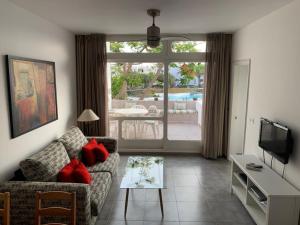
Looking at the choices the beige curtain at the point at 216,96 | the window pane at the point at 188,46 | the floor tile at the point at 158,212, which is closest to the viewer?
Answer: the floor tile at the point at 158,212

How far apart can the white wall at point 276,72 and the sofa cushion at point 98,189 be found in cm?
230

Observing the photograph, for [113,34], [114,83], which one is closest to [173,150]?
[114,83]

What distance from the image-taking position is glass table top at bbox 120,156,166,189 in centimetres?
314

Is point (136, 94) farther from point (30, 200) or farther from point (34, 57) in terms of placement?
point (30, 200)

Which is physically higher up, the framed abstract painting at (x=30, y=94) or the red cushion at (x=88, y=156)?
the framed abstract painting at (x=30, y=94)

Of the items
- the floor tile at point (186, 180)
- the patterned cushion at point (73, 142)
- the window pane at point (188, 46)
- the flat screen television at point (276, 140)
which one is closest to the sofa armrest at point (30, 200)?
the patterned cushion at point (73, 142)

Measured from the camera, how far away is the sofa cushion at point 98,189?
2.73 meters

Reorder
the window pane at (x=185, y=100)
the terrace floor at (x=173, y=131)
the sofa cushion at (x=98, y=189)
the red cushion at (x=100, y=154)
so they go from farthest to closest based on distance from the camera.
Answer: the terrace floor at (x=173, y=131)
the window pane at (x=185, y=100)
the red cushion at (x=100, y=154)
the sofa cushion at (x=98, y=189)


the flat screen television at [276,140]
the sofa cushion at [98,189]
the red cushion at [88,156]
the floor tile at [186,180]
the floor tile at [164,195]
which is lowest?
the floor tile at [164,195]

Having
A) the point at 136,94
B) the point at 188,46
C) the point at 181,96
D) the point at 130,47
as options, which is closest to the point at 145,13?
the point at 130,47

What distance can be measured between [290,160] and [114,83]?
3836 mm

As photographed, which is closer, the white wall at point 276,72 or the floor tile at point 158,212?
the white wall at point 276,72

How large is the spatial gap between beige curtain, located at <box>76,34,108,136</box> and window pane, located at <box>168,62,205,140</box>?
1.50 m

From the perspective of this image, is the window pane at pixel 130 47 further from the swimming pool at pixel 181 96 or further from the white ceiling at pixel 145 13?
the swimming pool at pixel 181 96
